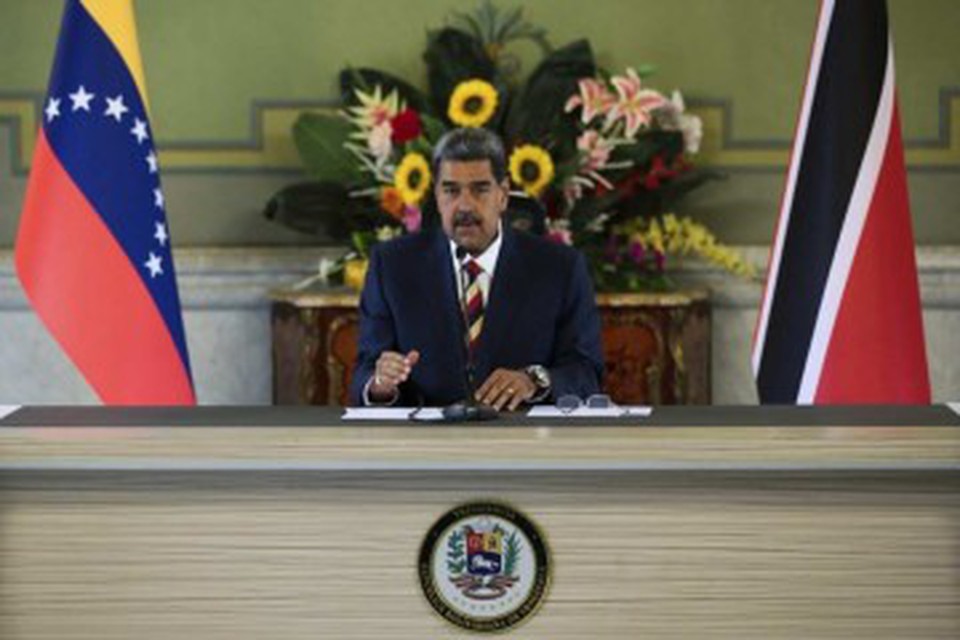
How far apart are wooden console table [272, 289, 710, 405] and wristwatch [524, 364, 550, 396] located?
191 cm

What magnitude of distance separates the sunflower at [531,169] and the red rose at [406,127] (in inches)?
10.9

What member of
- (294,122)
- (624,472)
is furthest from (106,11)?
(624,472)

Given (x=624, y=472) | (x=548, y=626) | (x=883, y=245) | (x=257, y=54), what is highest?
(x=257, y=54)

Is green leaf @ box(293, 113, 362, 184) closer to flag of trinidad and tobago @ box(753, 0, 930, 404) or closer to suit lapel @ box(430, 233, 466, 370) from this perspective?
suit lapel @ box(430, 233, 466, 370)

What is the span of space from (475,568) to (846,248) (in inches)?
49.9

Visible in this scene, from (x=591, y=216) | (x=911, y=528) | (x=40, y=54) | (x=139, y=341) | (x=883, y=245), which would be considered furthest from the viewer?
(x=40, y=54)

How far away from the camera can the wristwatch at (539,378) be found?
3.79 m

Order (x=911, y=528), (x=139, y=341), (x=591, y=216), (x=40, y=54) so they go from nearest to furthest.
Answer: (x=911, y=528)
(x=139, y=341)
(x=591, y=216)
(x=40, y=54)

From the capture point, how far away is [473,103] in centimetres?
574

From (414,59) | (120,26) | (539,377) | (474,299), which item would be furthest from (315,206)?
(539,377)

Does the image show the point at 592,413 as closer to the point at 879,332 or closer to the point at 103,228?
the point at 879,332

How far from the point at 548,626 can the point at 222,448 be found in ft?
1.79

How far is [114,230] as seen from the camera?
470 cm

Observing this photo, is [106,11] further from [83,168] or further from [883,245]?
[883,245]
